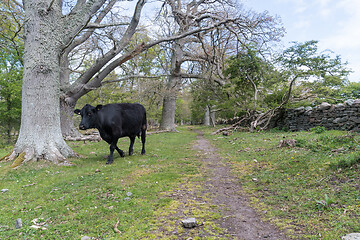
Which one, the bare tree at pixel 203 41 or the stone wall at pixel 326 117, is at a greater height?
the bare tree at pixel 203 41

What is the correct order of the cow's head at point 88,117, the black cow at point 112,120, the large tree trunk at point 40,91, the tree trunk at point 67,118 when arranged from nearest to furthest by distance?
the large tree trunk at point 40,91, the cow's head at point 88,117, the black cow at point 112,120, the tree trunk at point 67,118

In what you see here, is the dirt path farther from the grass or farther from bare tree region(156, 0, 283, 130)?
bare tree region(156, 0, 283, 130)

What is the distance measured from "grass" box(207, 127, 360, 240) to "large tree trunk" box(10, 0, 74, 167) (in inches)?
245

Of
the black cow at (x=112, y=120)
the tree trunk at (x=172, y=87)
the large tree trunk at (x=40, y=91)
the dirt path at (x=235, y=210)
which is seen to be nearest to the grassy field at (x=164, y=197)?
the dirt path at (x=235, y=210)

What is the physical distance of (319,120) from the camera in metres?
12.4

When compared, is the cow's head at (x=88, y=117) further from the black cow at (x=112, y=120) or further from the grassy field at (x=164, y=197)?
the grassy field at (x=164, y=197)

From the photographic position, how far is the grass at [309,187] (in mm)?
2988

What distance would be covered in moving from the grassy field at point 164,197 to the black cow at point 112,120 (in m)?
1.37

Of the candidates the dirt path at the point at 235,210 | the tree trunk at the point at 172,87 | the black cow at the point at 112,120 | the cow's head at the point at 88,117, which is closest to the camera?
the dirt path at the point at 235,210

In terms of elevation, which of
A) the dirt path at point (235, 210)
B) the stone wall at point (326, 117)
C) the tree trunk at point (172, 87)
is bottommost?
the dirt path at point (235, 210)

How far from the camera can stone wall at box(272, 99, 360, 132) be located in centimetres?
1050

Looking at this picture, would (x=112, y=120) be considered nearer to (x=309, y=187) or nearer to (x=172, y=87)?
(x=309, y=187)

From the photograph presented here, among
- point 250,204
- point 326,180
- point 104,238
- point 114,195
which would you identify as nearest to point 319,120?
point 326,180

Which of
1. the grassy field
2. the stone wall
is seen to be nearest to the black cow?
the grassy field
